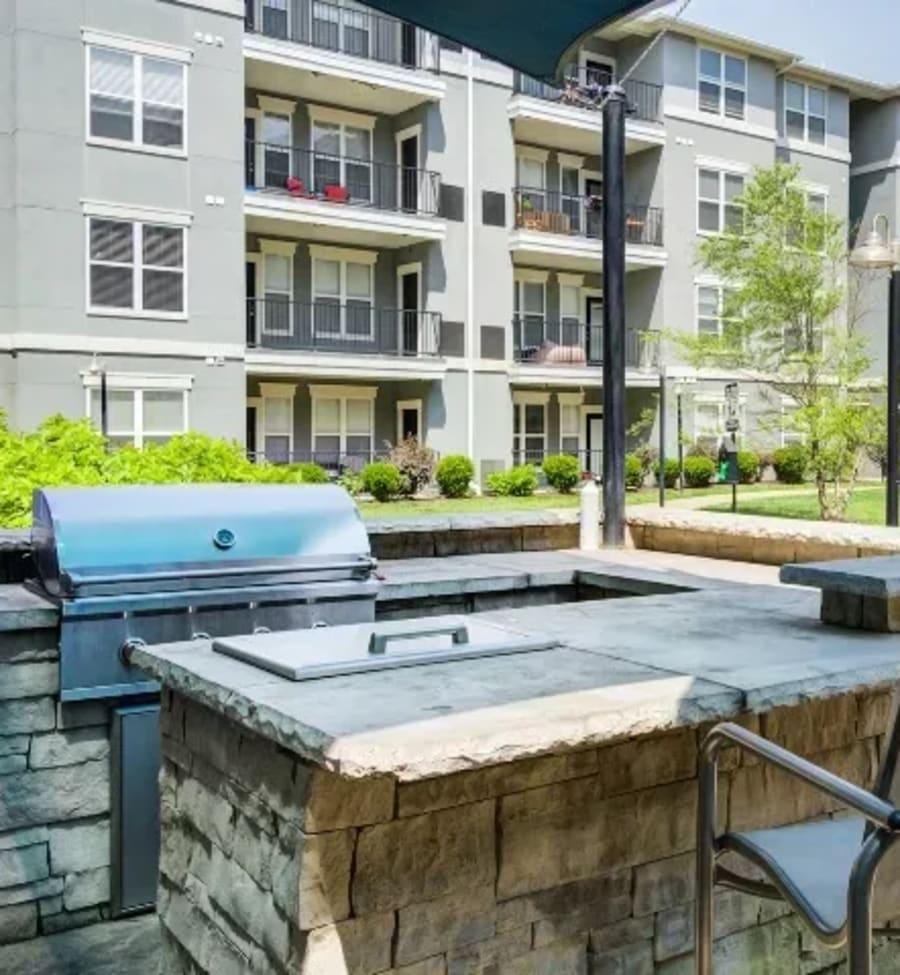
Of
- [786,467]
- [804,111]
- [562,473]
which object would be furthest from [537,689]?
[804,111]

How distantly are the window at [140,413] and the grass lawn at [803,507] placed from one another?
10560 mm

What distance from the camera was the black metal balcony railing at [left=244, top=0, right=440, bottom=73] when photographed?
74.8ft

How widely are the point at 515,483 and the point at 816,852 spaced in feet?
71.3

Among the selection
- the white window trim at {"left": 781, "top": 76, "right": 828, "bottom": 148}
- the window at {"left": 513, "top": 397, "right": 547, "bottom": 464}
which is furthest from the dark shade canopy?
the white window trim at {"left": 781, "top": 76, "right": 828, "bottom": 148}

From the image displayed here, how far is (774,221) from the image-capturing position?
65.4ft

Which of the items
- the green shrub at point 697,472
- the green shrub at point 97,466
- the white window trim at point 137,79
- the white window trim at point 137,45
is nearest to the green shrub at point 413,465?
the green shrub at point 697,472

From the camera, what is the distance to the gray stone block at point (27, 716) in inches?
151

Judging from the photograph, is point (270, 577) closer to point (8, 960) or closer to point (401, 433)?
point (8, 960)

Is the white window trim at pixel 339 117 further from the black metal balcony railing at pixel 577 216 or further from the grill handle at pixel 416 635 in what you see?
the grill handle at pixel 416 635

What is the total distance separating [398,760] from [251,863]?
2.22 ft

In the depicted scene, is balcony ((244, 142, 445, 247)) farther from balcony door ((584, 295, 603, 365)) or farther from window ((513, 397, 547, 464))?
balcony door ((584, 295, 603, 365))

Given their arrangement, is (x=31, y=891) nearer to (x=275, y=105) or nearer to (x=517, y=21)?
(x=517, y=21)

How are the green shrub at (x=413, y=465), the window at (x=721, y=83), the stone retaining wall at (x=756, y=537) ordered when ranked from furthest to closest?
the window at (x=721, y=83)
the green shrub at (x=413, y=465)
the stone retaining wall at (x=756, y=537)

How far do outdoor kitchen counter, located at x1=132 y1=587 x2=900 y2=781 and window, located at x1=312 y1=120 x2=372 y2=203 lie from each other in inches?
888
